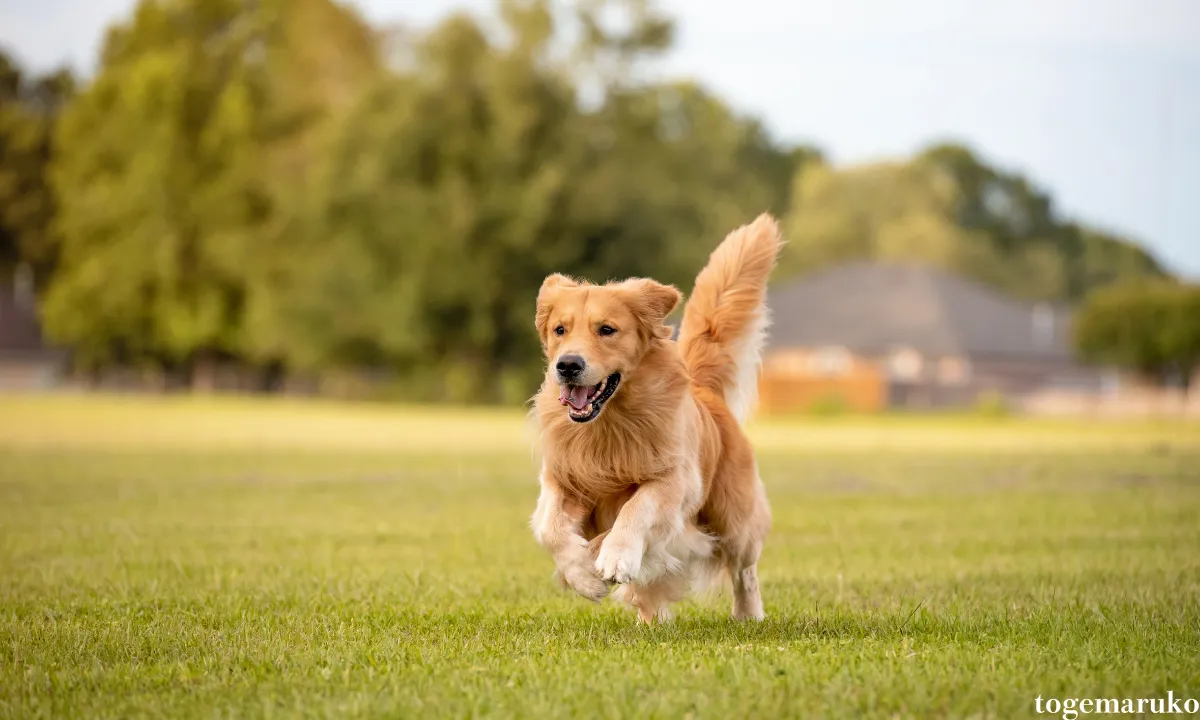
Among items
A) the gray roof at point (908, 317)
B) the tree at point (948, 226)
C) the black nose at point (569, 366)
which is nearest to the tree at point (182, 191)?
the gray roof at point (908, 317)

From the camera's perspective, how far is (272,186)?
182 feet

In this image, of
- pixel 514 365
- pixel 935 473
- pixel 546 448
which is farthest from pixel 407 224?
pixel 546 448

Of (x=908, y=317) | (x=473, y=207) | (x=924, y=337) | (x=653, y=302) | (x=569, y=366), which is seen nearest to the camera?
(x=569, y=366)

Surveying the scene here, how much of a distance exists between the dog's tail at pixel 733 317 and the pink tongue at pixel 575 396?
1603 millimetres

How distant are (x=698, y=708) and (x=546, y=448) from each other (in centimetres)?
242

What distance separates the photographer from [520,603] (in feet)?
25.3

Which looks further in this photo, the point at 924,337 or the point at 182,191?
the point at 924,337

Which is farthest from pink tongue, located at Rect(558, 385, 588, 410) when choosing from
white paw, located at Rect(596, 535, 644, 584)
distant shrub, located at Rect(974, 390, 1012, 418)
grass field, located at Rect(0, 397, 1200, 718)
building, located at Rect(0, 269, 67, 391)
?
building, located at Rect(0, 269, 67, 391)

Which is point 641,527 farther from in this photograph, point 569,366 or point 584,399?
point 569,366

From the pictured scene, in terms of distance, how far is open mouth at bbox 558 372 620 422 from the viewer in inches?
258

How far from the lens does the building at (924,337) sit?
204 ft

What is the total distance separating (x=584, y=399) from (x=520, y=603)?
1651mm

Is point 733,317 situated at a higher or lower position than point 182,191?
lower

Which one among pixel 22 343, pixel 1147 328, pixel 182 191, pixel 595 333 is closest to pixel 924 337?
pixel 1147 328
